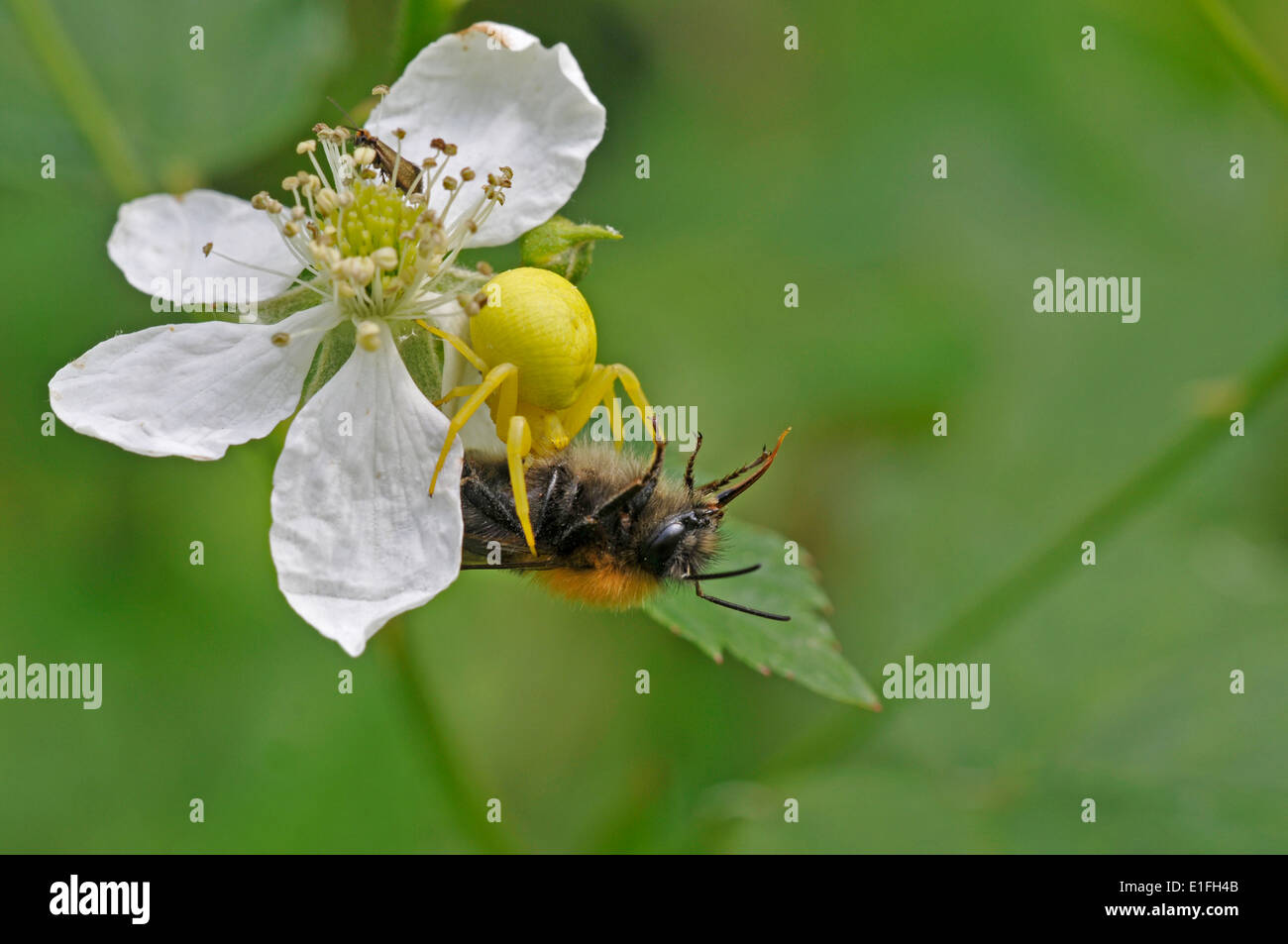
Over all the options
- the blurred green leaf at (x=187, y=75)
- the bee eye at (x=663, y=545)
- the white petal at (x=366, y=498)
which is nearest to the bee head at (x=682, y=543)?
the bee eye at (x=663, y=545)

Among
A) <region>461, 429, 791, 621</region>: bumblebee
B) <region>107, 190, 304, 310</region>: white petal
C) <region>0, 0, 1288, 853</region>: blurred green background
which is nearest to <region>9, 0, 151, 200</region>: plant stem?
<region>0, 0, 1288, 853</region>: blurred green background

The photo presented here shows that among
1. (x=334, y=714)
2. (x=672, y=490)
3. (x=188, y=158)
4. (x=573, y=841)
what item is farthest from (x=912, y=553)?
(x=188, y=158)

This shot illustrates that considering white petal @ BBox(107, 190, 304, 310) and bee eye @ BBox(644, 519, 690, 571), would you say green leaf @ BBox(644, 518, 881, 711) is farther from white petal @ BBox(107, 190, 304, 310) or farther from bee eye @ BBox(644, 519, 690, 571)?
white petal @ BBox(107, 190, 304, 310)

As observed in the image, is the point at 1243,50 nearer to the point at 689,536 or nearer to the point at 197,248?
the point at 689,536

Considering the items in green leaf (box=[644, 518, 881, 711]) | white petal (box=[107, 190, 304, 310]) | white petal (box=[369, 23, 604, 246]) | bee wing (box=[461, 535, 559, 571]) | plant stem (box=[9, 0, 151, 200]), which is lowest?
green leaf (box=[644, 518, 881, 711])

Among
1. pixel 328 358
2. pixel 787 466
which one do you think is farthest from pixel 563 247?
pixel 787 466

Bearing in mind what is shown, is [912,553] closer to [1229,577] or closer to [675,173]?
[1229,577]
